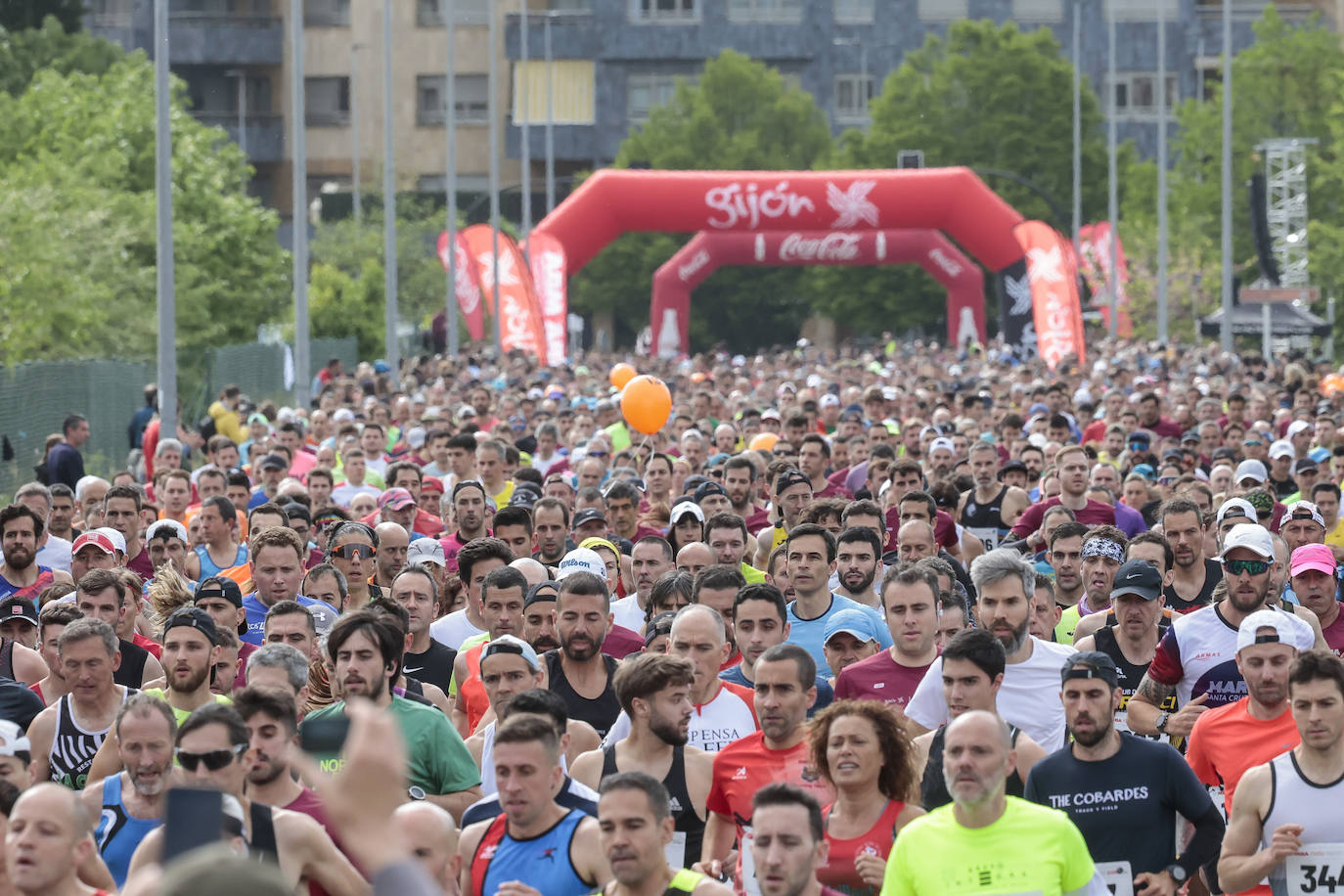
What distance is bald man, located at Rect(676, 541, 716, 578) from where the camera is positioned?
11203mm

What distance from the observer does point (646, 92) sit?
267ft

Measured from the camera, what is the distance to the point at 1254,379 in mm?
31266

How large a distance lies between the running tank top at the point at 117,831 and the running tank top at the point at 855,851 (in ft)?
6.51

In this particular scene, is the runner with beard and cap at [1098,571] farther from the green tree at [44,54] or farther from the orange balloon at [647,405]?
the green tree at [44,54]

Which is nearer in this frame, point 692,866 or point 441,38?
point 692,866

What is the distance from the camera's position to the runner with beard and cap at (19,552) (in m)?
11.8

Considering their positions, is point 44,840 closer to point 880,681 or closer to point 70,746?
point 70,746

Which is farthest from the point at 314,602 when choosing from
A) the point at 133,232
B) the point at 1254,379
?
the point at 133,232

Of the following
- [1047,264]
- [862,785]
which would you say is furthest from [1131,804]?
[1047,264]

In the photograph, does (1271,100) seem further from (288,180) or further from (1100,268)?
(288,180)

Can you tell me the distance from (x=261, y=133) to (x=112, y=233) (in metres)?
47.1

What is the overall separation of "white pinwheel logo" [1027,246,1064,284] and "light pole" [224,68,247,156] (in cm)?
4467

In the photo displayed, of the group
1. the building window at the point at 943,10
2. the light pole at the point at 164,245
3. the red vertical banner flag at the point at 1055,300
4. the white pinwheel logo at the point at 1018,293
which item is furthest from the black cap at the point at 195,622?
the building window at the point at 943,10

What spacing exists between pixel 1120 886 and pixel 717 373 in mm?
27718
